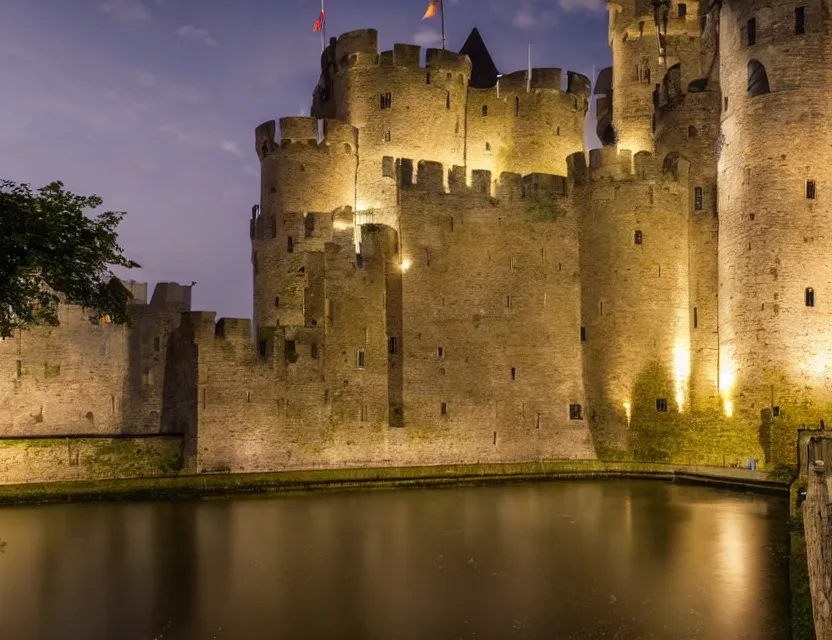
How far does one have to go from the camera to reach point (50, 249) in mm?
12250

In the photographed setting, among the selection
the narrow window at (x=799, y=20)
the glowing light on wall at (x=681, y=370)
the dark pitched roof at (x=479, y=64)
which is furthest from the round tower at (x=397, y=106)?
the narrow window at (x=799, y=20)

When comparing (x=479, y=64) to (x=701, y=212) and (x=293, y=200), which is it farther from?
(x=701, y=212)

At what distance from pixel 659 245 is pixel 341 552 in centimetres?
1454

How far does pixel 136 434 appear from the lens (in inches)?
953

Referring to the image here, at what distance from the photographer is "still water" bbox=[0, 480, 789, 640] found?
12.7m

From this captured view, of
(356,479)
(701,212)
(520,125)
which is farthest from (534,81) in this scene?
(356,479)

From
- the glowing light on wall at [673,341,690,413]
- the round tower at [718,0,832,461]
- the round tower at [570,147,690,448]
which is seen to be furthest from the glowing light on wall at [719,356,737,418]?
the round tower at [570,147,690,448]

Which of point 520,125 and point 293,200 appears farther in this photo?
point 520,125

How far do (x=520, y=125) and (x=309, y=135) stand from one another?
7.07 meters

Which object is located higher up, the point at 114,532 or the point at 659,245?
the point at 659,245

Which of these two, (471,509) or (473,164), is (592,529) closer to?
(471,509)

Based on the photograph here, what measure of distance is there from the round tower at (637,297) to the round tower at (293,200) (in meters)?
7.88

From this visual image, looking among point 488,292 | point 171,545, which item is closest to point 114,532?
point 171,545

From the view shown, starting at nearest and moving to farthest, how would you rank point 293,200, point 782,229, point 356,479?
point 782,229 < point 356,479 < point 293,200
